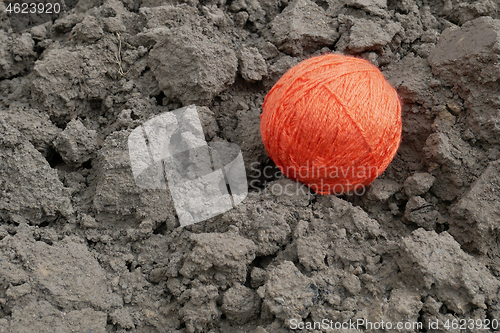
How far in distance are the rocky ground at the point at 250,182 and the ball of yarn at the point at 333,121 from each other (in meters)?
0.21

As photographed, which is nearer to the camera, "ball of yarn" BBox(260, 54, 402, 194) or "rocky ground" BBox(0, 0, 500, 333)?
"rocky ground" BBox(0, 0, 500, 333)

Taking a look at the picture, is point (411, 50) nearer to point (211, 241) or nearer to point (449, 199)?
point (449, 199)

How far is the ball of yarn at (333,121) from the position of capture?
6.14ft

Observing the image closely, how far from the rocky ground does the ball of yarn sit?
0.21 m

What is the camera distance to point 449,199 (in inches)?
85.9

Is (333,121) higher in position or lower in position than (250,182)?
higher

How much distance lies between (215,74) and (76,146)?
774 mm

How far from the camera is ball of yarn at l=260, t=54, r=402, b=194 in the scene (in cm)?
187

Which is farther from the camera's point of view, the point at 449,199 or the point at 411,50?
the point at 411,50

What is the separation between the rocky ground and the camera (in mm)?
1750

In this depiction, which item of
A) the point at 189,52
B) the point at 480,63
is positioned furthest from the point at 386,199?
the point at 189,52

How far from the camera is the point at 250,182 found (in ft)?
7.56

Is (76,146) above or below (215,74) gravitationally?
below

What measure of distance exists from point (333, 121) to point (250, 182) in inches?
24.8
